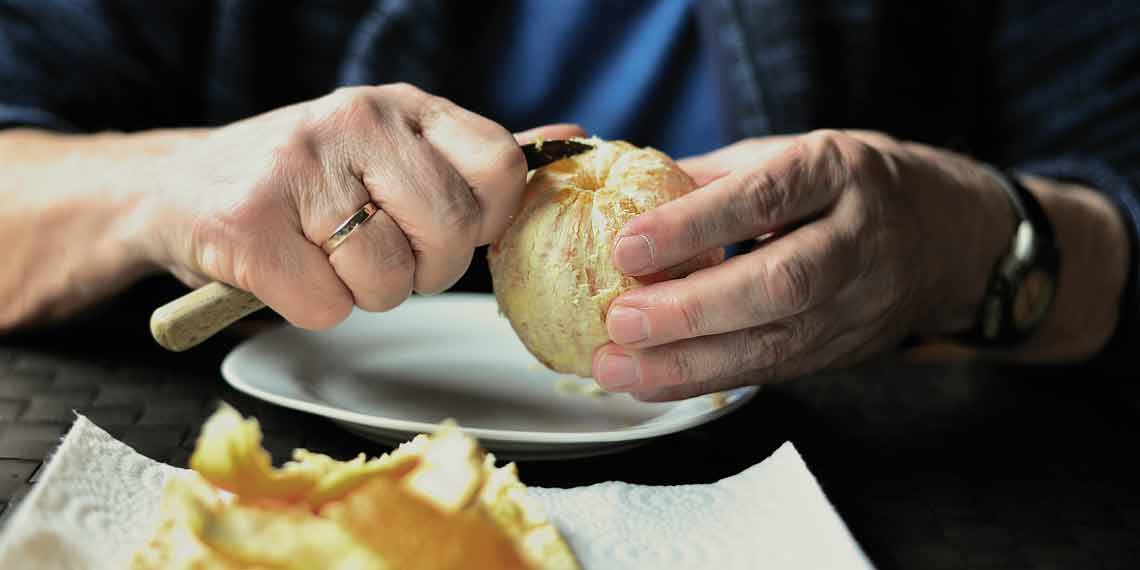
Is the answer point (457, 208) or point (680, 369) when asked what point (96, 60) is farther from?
point (680, 369)

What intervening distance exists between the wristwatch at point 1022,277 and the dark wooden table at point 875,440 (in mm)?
65

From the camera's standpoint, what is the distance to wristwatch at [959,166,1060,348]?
115 cm

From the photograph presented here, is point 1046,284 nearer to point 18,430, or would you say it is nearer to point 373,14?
point 373,14

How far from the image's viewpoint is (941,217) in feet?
3.53

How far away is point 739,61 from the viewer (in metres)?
1.42

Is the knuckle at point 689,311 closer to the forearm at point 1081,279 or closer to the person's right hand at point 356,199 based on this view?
the person's right hand at point 356,199

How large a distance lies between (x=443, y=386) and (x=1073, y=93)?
1.11 m

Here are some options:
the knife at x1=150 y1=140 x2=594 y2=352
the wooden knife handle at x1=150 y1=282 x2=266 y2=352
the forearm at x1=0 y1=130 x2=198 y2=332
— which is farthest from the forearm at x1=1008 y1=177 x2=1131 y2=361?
the forearm at x1=0 y1=130 x2=198 y2=332

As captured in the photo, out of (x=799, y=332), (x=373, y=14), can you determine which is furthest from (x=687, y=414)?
(x=373, y=14)

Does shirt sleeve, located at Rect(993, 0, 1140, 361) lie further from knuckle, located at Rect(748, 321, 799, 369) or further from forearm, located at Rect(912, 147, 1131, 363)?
knuckle, located at Rect(748, 321, 799, 369)

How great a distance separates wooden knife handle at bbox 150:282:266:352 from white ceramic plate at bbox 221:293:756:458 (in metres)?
0.07

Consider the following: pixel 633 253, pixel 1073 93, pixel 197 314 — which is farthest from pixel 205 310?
pixel 1073 93

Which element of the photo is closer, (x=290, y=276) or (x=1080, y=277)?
(x=290, y=276)

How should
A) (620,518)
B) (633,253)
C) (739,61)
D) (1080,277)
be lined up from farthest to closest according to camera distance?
1. (739,61)
2. (1080,277)
3. (633,253)
4. (620,518)
